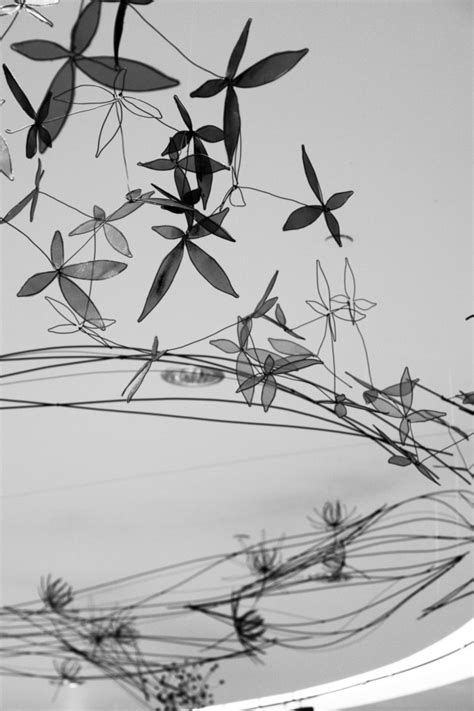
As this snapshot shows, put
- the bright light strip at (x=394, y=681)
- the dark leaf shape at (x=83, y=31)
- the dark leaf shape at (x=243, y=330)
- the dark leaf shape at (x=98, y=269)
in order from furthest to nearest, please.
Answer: the bright light strip at (x=394, y=681) → the dark leaf shape at (x=243, y=330) → the dark leaf shape at (x=98, y=269) → the dark leaf shape at (x=83, y=31)

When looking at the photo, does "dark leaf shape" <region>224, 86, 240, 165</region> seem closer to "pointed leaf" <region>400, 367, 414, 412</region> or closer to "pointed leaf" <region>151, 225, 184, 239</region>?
"pointed leaf" <region>151, 225, 184, 239</region>

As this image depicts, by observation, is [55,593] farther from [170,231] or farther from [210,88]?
[210,88]

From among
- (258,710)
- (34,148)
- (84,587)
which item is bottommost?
(34,148)

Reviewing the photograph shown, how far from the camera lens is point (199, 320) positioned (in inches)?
80.3

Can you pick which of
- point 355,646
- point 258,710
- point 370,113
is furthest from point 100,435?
point 258,710

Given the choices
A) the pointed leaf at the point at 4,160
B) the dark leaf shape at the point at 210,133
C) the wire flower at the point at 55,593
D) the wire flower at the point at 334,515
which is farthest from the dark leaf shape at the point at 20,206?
the wire flower at the point at 55,593

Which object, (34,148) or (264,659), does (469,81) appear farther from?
(264,659)

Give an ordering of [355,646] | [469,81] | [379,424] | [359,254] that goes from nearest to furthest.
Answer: [469,81]
[359,254]
[379,424]
[355,646]

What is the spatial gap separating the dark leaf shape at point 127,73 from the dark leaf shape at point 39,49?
1 cm

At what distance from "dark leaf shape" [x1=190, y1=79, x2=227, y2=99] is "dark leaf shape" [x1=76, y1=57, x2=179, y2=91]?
9cm

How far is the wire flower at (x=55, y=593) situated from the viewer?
4089 mm

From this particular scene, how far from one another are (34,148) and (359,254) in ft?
4.09

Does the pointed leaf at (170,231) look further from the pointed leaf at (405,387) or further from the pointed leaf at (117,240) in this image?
the pointed leaf at (405,387)

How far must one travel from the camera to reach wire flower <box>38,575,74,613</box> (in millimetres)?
4089
